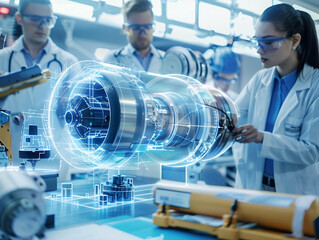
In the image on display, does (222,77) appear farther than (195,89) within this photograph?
Yes

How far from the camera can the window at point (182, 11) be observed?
2.96 meters

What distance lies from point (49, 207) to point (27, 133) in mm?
373

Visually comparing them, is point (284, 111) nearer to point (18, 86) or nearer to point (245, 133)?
→ point (245, 133)

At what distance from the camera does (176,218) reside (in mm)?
1053

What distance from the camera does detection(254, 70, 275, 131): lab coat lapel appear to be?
1.88m

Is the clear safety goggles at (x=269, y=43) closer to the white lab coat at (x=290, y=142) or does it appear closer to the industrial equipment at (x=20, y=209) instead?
the white lab coat at (x=290, y=142)

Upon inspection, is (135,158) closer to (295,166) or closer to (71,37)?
(295,166)

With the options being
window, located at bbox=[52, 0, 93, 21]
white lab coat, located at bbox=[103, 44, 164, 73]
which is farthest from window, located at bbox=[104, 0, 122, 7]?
white lab coat, located at bbox=[103, 44, 164, 73]

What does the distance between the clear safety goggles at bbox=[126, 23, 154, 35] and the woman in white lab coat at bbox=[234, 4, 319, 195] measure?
2.35 feet

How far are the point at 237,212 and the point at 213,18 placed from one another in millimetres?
2512

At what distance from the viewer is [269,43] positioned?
1683 millimetres

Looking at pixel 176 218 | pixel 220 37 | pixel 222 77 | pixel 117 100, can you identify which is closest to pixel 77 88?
pixel 117 100

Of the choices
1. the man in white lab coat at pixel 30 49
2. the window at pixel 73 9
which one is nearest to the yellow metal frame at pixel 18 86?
the man in white lab coat at pixel 30 49

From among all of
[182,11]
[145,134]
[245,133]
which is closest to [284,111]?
[245,133]
